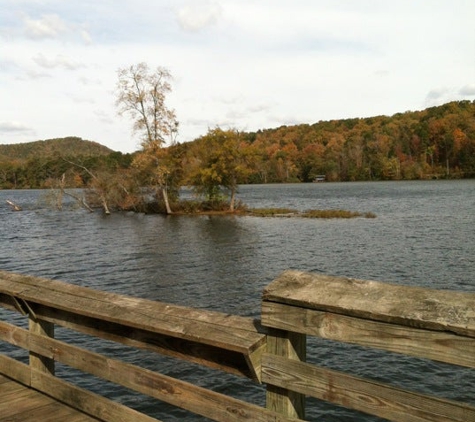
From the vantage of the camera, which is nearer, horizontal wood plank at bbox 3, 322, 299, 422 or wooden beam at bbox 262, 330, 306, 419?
wooden beam at bbox 262, 330, 306, 419

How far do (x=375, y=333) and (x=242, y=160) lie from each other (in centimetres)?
5202

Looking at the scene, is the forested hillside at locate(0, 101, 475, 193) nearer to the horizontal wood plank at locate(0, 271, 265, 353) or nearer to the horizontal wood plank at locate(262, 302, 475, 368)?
the horizontal wood plank at locate(0, 271, 265, 353)

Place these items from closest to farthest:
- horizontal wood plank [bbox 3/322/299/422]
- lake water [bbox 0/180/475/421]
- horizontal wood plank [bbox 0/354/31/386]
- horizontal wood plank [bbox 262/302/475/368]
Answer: horizontal wood plank [bbox 262/302/475/368] → horizontal wood plank [bbox 3/322/299/422] → horizontal wood plank [bbox 0/354/31/386] → lake water [bbox 0/180/475/421]

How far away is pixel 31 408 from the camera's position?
12.2 feet

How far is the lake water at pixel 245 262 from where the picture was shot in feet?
32.6

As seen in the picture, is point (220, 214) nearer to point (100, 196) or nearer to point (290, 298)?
point (100, 196)

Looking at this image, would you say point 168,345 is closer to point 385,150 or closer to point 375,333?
point 375,333

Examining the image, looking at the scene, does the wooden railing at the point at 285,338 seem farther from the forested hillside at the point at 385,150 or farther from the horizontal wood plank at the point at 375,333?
the forested hillside at the point at 385,150

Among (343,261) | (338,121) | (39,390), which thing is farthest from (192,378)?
(338,121)

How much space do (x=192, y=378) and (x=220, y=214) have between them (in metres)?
42.2

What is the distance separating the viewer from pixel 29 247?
3025cm

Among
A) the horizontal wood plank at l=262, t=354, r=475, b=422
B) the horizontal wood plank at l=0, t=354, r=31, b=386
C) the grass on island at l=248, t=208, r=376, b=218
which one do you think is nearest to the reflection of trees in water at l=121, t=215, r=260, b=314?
the grass on island at l=248, t=208, r=376, b=218

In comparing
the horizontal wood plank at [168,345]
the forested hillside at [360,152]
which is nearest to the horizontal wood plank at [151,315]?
the horizontal wood plank at [168,345]

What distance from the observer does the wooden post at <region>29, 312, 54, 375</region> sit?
13.0ft
